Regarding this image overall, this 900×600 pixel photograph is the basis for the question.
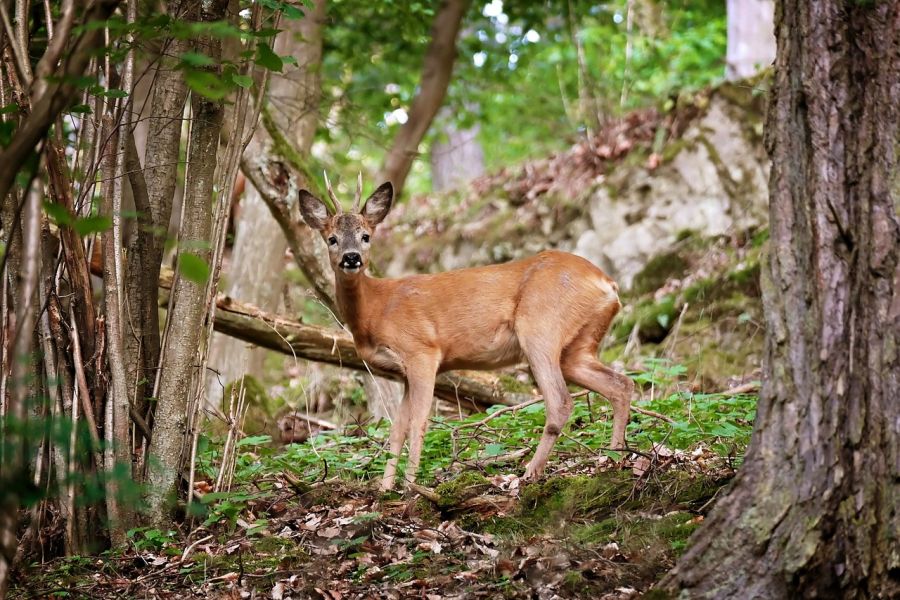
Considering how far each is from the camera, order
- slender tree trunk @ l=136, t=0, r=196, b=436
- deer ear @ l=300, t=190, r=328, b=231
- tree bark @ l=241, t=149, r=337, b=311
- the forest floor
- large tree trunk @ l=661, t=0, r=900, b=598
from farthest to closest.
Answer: tree bark @ l=241, t=149, r=337, b=311 < deer ear @ l=300, t=190, r=328, b=231 < slender tree trunk @ l=136, t=0, r=196, b=436 < the forest floor < large tree trunk @ l=661, t=0, r=900, b=598

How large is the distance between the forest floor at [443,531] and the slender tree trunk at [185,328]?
0.22m

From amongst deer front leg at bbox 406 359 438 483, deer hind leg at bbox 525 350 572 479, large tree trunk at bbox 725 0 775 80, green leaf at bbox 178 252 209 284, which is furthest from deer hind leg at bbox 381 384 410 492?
large tree trunk at bbox 725 0 775 80

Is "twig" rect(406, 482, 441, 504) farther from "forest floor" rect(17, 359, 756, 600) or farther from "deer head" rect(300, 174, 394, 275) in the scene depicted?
"deer head" rect(300, 174, 394, 275)

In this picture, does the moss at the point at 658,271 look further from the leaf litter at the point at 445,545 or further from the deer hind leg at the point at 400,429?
the leaf litter at the point at 445,545

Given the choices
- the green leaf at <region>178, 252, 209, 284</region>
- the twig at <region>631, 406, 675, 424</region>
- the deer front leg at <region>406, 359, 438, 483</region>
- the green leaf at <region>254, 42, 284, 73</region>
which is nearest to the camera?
the green leaf at <region>178, 252, 209, 284</region>

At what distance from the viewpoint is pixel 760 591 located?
330 cm

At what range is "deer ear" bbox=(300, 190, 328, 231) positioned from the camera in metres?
7.14

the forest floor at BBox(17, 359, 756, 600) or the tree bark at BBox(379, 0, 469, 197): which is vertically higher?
the tree bark at BBox(379, 0, 469, 197)

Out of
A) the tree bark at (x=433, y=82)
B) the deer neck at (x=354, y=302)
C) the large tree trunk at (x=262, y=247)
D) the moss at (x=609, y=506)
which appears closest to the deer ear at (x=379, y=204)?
the deer neck at (x=354, y=302)

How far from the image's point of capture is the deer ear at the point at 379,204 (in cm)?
718

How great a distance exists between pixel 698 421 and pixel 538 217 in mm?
7237

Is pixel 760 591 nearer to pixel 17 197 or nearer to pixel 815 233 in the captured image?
pixel 815 233

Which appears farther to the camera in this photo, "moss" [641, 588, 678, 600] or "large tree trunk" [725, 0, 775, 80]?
"large tree trunk" [725, 0, 775, 80]

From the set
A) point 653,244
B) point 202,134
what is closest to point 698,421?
point 202,134
